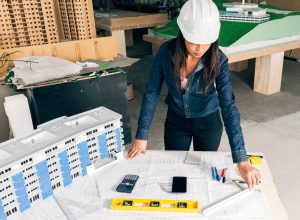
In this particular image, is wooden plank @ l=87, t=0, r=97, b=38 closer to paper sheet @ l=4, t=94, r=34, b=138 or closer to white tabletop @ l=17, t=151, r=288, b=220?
paper sheet @ l=4, t=94, r=34, b=138

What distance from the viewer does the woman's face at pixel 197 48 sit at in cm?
119

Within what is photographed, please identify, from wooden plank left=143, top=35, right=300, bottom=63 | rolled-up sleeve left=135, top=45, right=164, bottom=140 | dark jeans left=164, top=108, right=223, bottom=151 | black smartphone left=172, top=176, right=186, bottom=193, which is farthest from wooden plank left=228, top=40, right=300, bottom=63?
black smartphone left=172, top=176, right=186, bottom=193

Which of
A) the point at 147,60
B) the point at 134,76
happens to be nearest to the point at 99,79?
the point at 134,76

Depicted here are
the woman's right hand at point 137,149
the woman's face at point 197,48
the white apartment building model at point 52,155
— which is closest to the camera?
the white apartment building model at point 52,155

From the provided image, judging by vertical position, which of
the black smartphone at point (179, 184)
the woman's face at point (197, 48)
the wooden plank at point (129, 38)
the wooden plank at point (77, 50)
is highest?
the woman's face at point (197, 48)

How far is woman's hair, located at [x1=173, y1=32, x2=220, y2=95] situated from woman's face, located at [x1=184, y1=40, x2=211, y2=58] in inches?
1.7

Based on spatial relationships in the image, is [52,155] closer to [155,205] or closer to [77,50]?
[155,205]

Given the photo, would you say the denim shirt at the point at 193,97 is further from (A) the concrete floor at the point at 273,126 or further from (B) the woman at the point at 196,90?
(A) the concrete floor at the point at 273,126

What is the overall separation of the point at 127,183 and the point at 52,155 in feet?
0.91

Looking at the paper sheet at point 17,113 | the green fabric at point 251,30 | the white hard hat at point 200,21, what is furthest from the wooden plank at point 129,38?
the white hard hat at point 200,21

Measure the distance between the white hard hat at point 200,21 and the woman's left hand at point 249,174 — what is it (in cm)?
47

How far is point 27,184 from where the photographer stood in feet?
3.28

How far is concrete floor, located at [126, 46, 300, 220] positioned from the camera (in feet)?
6.93

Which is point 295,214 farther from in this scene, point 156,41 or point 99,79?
point 156,41
